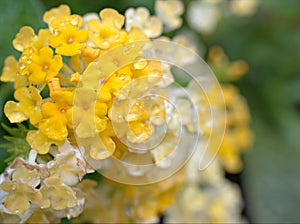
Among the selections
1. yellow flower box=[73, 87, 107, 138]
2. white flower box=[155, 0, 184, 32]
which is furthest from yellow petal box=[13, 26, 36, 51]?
white flower box=[155, 0, 184, 32]

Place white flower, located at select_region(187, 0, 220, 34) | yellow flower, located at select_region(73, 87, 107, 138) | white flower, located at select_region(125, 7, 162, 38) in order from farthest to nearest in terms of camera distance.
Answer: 1. white flower, located at select_region(187, 0, 220, 34)
2. white flower, located at select_region(125, 7, 162, 38)
3. yellow flower, located at select_region(73, 87, 107, 138)

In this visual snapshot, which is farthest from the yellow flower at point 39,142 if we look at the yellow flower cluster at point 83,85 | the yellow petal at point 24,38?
the yellow petal at point 24,38

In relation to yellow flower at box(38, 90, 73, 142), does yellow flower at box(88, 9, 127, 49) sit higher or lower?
higher

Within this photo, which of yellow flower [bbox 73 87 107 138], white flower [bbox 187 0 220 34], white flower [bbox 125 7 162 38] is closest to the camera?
yellow flower [bbox 73 87 107 138]

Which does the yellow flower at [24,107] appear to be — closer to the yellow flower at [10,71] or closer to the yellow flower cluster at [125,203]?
the yellow flower at [10,71]

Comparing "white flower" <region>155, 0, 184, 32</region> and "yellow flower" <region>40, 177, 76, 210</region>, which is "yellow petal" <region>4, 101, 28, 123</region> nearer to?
"yellow flower" <region>40, 177, 76, 210</region>

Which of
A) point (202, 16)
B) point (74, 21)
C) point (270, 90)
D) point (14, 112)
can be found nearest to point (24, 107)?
point (14, 112)

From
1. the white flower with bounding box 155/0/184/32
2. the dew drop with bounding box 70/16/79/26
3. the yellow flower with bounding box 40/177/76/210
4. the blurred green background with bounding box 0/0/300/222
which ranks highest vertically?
the dew drop with bounding box 70/16/79/26
